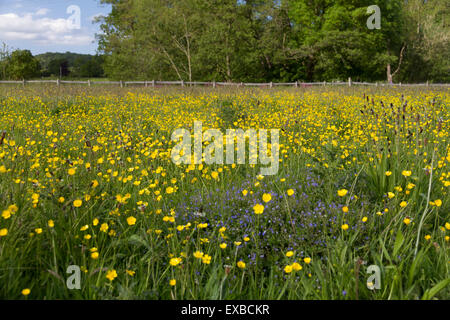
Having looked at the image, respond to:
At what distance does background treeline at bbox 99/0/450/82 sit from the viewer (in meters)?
26.9

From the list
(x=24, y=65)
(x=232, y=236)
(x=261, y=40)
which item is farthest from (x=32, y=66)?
(x=232, y=236)

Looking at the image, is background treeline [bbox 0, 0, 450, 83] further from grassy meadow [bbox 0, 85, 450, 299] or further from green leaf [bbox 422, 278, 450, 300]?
green leaf [bbox 422, 278, 450, 300]

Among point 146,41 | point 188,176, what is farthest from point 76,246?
point 146,41

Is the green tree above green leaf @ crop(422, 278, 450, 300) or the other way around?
above

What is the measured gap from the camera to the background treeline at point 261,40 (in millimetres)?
26922

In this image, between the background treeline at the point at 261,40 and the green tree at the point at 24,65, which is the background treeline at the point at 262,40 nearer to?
the background treeline at the point at 261,40

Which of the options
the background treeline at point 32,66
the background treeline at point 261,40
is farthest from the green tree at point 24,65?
the background treeline at point 261,40

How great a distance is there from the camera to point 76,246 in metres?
2.15

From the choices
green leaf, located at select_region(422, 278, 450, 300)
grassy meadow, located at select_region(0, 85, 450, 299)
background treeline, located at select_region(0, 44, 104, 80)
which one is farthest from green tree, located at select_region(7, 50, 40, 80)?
green leaf, located at select_region(422, 278, 450, 300)

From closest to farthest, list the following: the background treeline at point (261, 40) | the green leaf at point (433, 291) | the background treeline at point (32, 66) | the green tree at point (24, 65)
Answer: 1. the green leaf at point (433, 291)
2. the background treeline at point (32, 66)
3. the background treeline at point (261, 40)
4. the green tree at point (24, 65)

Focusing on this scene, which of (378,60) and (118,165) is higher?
(378,60)

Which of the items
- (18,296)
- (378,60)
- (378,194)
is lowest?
(18,296)
